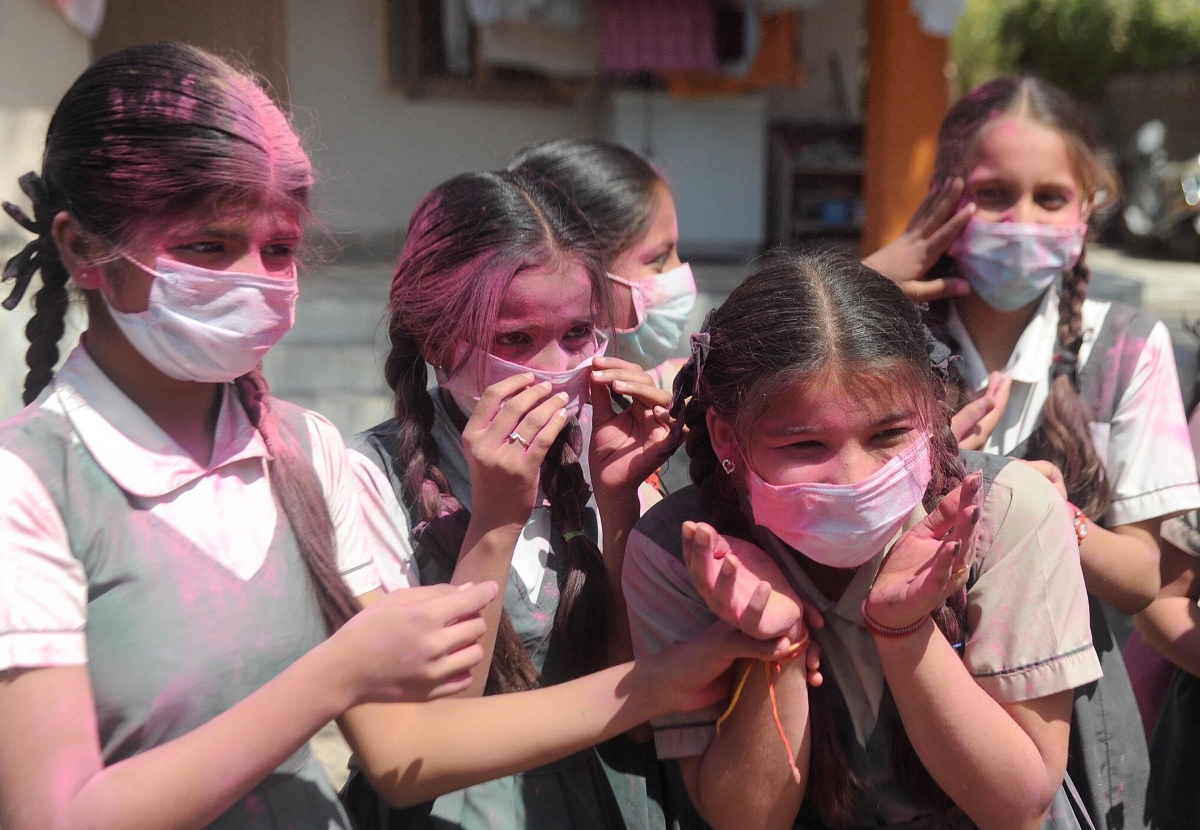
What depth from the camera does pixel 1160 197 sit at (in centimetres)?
1360

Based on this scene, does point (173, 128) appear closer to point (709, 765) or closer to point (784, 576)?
point (784, 576)

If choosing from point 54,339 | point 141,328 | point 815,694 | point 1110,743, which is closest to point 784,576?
point 815,694

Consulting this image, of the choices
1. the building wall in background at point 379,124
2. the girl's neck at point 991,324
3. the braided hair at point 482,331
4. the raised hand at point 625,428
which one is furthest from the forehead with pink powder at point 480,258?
the building wall in background at point 379,124

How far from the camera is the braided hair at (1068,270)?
227 centimetres

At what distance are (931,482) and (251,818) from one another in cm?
116

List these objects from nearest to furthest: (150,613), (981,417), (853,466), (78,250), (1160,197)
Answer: (150,613), (78,250), (853,466), (981,417), (1160,197)

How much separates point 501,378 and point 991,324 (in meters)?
1.18

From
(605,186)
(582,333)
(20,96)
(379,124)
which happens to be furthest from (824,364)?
(379,124)

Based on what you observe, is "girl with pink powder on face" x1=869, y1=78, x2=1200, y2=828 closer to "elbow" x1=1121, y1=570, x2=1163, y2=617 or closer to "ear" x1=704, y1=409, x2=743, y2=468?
Answer: "elbow" x1=1121, y1=570, x2=1163, y2=617

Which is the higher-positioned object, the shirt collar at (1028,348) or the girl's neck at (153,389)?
the girl's neck at (153,389)

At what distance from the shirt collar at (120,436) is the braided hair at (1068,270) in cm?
158

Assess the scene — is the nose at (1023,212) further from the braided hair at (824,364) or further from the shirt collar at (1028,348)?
the braided hair at (824,364)

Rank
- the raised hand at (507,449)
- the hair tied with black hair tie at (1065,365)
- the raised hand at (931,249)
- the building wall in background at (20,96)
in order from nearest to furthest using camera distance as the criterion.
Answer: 1. the raised hand at (507,449)
2. the hair tied with black hair tie at (1065,365)
3. the raised hand at (931,249)
4. the building wall in background at (20,96)

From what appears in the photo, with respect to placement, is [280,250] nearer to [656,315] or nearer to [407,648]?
[407,648]
